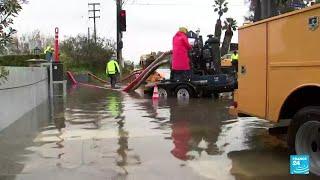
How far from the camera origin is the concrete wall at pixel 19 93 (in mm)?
11844

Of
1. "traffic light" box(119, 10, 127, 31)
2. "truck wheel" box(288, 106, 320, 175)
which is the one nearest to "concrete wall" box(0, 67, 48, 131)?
"truck wheel" box(288, 106, 320, 175)

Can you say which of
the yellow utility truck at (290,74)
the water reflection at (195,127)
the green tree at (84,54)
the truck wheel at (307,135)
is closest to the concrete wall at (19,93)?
the water reflection at (195,127)

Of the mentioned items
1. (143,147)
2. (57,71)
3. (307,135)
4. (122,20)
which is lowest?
(143,147)

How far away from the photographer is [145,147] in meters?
9.73

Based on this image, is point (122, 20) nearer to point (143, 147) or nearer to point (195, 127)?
point (195, 127)

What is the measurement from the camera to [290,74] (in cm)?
784

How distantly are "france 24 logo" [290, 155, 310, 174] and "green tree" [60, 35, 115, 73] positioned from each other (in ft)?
109

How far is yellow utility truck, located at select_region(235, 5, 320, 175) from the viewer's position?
736 cm

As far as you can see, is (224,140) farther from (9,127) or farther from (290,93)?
(9,127)

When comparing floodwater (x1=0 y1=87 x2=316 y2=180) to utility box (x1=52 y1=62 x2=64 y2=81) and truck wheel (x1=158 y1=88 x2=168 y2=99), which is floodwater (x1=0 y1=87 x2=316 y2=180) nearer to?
truck wheel (x1=158 y1=88 x2=168 y2=99)

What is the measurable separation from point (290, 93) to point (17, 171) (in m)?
3.87

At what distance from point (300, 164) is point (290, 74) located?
1229 mm

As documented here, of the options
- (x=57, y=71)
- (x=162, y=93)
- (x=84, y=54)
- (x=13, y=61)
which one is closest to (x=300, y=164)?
(x=162, y=93)

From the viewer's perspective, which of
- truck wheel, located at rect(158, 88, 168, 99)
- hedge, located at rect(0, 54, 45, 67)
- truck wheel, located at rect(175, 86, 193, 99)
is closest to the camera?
hedge, located at rect(0, 54, 45, 67)
